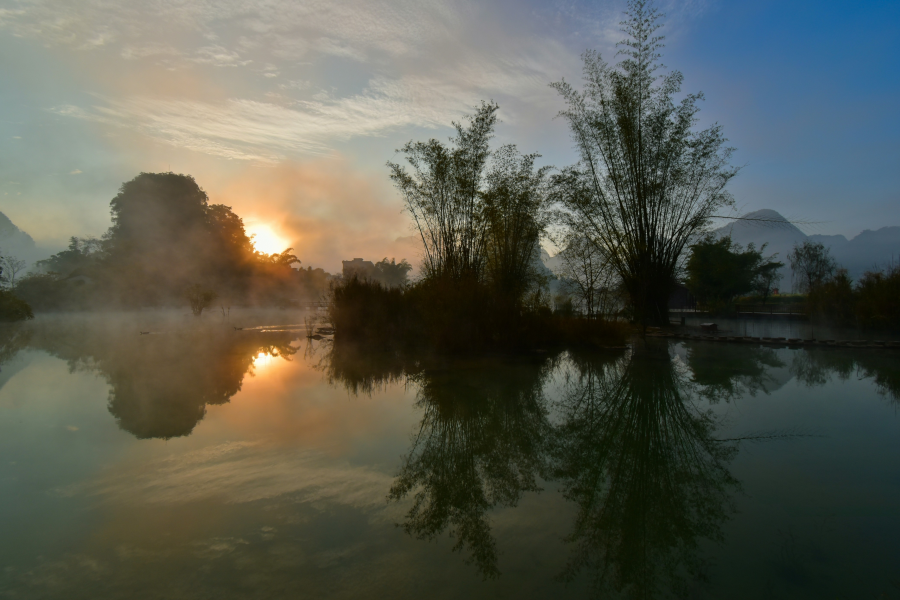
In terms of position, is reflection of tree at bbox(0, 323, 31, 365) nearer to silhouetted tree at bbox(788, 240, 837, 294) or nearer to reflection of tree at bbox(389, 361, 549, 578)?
reflection of tree at bbox(389, 361, 549, 578)

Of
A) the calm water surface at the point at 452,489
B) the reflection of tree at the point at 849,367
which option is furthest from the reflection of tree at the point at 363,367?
the reflection of tree at the point at 849,367

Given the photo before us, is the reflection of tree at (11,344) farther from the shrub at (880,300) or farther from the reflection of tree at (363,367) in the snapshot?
the shrub at (880,300)

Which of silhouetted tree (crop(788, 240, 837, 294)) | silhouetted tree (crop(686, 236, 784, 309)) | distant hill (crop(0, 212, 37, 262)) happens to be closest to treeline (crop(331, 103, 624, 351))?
silhouetted tree (crop(686, 236, 784, 309))

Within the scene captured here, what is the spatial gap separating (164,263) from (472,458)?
101 ft

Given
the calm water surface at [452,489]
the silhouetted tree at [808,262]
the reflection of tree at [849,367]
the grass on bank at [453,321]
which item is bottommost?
the calm water surface at [452,489]

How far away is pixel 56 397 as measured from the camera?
16.1ft

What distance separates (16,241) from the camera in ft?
162

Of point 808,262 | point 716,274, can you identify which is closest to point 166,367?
point 716,274

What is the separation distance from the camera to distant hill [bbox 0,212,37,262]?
4333 centimetres

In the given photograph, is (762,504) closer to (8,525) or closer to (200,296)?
(8,525)

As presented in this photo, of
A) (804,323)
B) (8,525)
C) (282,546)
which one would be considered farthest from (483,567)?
(804,323)

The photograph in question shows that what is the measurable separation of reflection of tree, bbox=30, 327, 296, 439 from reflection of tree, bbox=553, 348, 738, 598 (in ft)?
10.4

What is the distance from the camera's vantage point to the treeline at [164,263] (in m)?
26.4

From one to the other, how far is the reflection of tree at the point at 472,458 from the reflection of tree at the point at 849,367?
3614 mm
